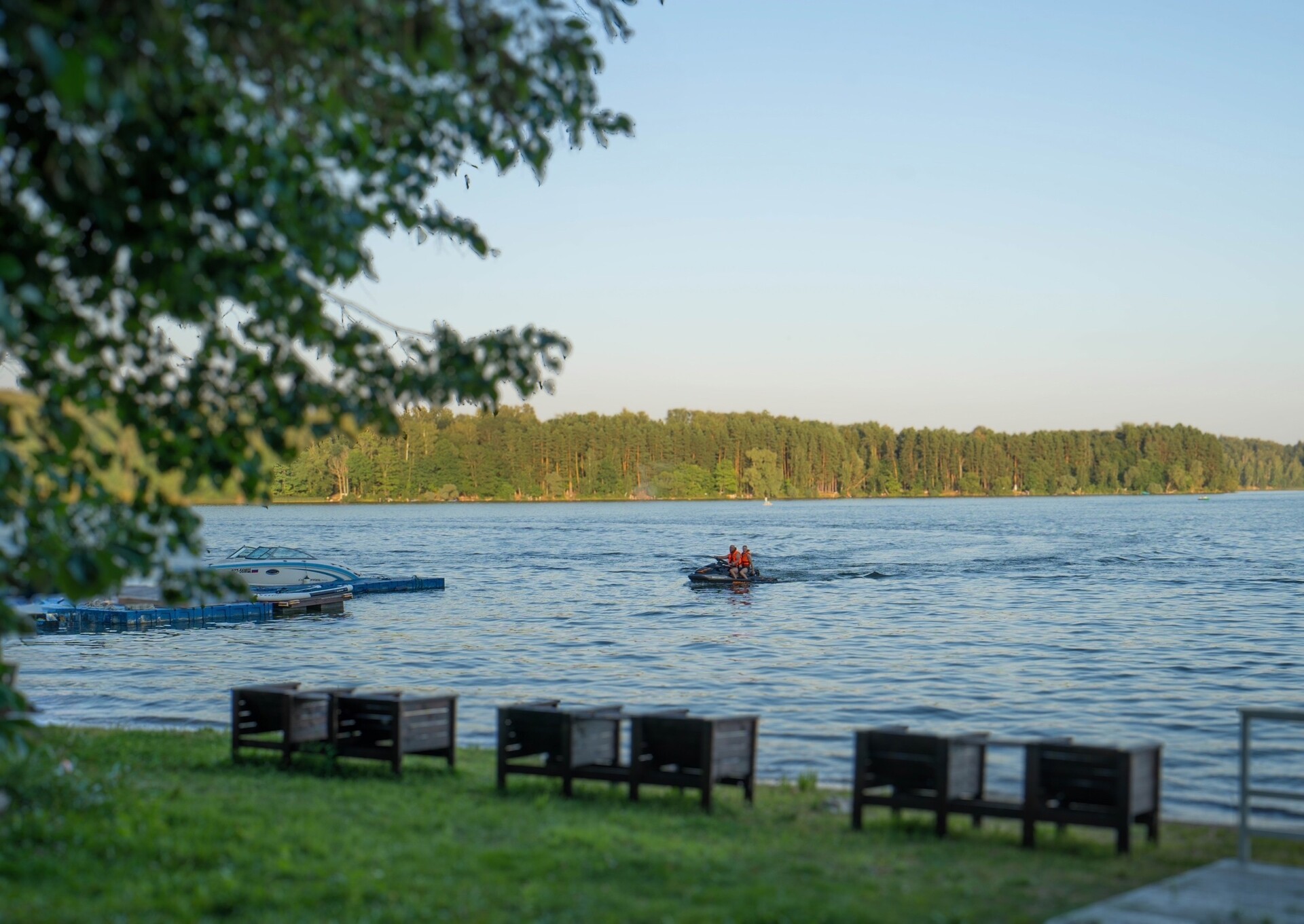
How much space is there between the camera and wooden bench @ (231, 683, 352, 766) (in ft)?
40.3

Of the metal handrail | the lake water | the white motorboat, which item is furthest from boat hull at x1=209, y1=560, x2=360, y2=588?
the metal handrail

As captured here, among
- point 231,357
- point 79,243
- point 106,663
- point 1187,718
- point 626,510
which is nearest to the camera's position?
point 79,243

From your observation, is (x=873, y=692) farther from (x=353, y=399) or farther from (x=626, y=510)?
(x=626, y=510)

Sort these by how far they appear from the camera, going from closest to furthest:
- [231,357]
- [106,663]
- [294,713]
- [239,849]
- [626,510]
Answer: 1. [231,357]
2. [239,849]
3. [294,713]
4. [106,663]
5. [626,510]

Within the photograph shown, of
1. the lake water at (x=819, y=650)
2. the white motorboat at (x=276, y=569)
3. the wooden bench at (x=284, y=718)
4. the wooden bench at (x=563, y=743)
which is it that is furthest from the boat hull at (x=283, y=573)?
the wooden bench at (x=563, y=743)

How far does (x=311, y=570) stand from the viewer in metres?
45.9

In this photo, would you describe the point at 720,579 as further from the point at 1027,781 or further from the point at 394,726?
the point at 1027,781

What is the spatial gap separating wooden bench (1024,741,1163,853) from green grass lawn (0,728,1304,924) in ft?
0.81

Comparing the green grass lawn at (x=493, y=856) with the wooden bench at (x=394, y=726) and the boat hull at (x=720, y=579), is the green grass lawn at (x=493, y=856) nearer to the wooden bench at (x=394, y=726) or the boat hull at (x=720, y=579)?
the wooden bench at (x=394, y=726)

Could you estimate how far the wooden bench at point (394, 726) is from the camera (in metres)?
12.0

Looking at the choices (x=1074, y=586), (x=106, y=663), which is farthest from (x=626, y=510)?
(x=106, y=663)

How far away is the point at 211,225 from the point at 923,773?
6.93m

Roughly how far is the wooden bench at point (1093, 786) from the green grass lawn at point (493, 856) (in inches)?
9.7

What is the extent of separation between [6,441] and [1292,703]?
78.9 ft
